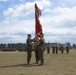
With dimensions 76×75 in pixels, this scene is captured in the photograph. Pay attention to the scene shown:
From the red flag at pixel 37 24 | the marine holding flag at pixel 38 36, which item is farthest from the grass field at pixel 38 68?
the red flag at pixel 37 24

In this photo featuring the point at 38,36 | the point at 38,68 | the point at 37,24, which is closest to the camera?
the point at 38,68

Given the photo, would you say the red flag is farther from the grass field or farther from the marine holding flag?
the grass field

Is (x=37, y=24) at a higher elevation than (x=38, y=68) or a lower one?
higher

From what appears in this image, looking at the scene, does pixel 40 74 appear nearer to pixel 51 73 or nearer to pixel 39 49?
pixel 51 73

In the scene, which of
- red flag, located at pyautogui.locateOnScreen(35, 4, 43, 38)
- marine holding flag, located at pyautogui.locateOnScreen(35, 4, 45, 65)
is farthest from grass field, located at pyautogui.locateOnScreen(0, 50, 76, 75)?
red flag, located at pyautogui.locateOnScreen(35, 4, 43, 38)

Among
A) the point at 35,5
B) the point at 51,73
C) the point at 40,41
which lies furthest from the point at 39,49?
the point at 51,73

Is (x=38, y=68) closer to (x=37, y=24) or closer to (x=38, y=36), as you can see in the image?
(x=38, y=36)

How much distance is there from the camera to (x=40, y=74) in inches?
584

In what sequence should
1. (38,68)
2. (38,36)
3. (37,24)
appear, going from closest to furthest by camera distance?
1. (38,68)
2. (38,36)
3. (37,24)

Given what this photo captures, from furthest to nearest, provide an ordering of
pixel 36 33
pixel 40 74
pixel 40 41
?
pixel 36 33
pixel 40 41
pixel 40 74

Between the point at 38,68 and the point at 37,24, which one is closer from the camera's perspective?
the point at 38,68

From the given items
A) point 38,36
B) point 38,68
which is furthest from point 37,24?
point 38,68

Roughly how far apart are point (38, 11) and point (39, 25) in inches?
41.5

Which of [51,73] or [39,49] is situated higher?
[39,49]
